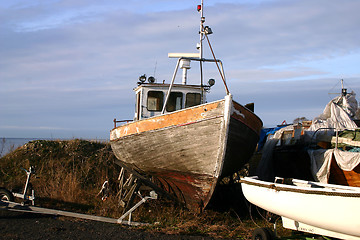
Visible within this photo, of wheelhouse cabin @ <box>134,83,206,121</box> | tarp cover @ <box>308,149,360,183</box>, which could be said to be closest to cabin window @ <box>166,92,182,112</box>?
wheelhouse cabin @ <box>134,83,206,121</box>

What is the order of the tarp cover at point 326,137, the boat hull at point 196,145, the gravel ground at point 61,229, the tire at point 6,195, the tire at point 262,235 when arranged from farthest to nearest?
the tire at point 6,195
the tarp cover at point 326,137
the boat hull at point 196,145
the gravel ground at point 61,229
the tire at point 262,235

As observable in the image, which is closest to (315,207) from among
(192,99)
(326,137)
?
(326,137)

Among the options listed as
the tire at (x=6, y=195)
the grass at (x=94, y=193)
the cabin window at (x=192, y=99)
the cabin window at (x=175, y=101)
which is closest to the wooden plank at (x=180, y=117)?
the cabin window at (x=175, y=101)

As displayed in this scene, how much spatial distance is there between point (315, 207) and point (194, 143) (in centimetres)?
273

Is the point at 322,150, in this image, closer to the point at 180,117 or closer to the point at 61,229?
the point at 180,117

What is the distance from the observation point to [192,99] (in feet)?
32.2

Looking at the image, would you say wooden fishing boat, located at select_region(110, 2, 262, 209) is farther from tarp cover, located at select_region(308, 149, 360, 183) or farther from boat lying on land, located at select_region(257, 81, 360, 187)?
boat lying on land, located at select_region(257, 81, 360, 187)

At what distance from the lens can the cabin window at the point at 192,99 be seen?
9781mm

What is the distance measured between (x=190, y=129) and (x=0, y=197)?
5124 millimetres

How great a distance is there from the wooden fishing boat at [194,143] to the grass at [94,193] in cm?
56

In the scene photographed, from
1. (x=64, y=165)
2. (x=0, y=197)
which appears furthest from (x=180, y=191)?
(x=64, y=165)

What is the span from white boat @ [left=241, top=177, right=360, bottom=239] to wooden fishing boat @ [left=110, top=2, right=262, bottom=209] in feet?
3.61

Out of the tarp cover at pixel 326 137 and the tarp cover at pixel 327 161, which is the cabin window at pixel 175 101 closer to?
the tarp cover at pixel 326 137

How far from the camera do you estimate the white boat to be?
5219mm
